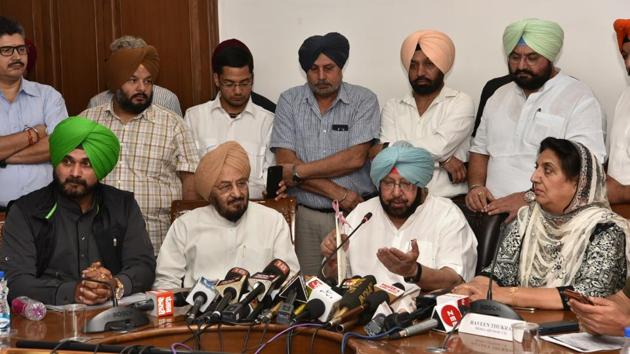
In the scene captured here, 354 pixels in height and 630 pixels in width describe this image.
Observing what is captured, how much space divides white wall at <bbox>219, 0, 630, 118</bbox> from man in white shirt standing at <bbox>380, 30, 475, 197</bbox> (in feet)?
2.09

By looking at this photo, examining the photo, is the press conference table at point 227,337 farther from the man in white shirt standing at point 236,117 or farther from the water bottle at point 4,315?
the man in white shirt standing at point 236,117

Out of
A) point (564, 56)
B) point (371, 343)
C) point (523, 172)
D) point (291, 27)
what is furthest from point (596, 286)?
point (291, 27)

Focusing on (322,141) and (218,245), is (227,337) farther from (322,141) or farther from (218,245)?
(322,141)

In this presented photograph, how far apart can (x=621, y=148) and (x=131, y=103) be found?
2.58 m

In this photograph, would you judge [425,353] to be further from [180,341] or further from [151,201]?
[151,201]

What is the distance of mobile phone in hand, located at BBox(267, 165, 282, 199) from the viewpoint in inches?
206

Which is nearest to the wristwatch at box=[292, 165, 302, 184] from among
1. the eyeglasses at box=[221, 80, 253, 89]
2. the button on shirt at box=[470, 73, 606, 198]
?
the eyeglasses at box=[221, 80, 253, 89]

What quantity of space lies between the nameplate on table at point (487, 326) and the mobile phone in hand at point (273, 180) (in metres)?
2.16

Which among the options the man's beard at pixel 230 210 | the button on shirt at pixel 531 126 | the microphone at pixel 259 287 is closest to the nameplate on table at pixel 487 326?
the microphone at pixel 259 287

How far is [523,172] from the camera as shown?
4.96 m

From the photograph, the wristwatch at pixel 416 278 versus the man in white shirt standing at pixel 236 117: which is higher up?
the man in white shirt standing at pixel 236 117

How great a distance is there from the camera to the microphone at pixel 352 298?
10.9 ft

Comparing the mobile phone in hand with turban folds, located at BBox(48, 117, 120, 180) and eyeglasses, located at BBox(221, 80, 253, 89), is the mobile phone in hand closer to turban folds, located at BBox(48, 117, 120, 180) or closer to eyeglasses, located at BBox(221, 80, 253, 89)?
eyeglasses, located at BBox(221, 80, 253, 89)

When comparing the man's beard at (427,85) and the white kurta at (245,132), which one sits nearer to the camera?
the man's beard at (427,85)
